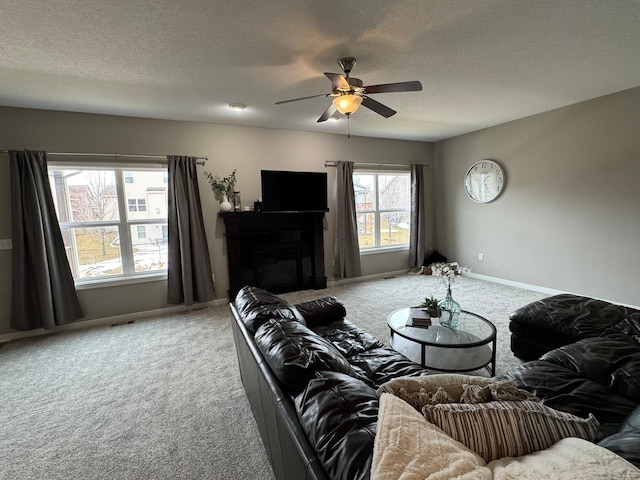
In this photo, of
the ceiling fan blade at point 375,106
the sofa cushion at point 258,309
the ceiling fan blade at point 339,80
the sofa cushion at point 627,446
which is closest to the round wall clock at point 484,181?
the ceiling fan blade at point 375,106

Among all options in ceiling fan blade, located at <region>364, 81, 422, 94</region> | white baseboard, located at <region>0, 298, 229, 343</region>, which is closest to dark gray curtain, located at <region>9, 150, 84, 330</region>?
white baseboard, located at <region>0, 298, 229, 343</region>

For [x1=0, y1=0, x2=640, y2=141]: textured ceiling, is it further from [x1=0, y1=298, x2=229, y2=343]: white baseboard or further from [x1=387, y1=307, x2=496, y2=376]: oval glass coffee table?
[x1=0, y1=298, x2=229, y2=343]: white baseboard

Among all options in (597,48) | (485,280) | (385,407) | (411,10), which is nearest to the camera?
(385,407)

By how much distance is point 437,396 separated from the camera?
0.93m

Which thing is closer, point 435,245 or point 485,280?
point 485,280

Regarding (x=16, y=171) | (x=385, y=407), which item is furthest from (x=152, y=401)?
(x=16, y=171)

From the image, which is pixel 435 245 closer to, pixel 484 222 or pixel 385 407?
pixel 484 222

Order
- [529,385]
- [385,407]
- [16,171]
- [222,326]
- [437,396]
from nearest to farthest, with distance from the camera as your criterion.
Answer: [385,407], [437,396], [529,385], [16,171], [222,326]

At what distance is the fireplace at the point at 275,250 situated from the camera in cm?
434

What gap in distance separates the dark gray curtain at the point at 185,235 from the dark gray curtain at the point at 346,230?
2.14 m

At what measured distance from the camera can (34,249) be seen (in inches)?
131

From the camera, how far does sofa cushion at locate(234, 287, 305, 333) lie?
5.67 ft

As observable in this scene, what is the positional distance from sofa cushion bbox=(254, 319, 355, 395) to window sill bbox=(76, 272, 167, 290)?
3083 mm

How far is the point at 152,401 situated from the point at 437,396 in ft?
7.00
